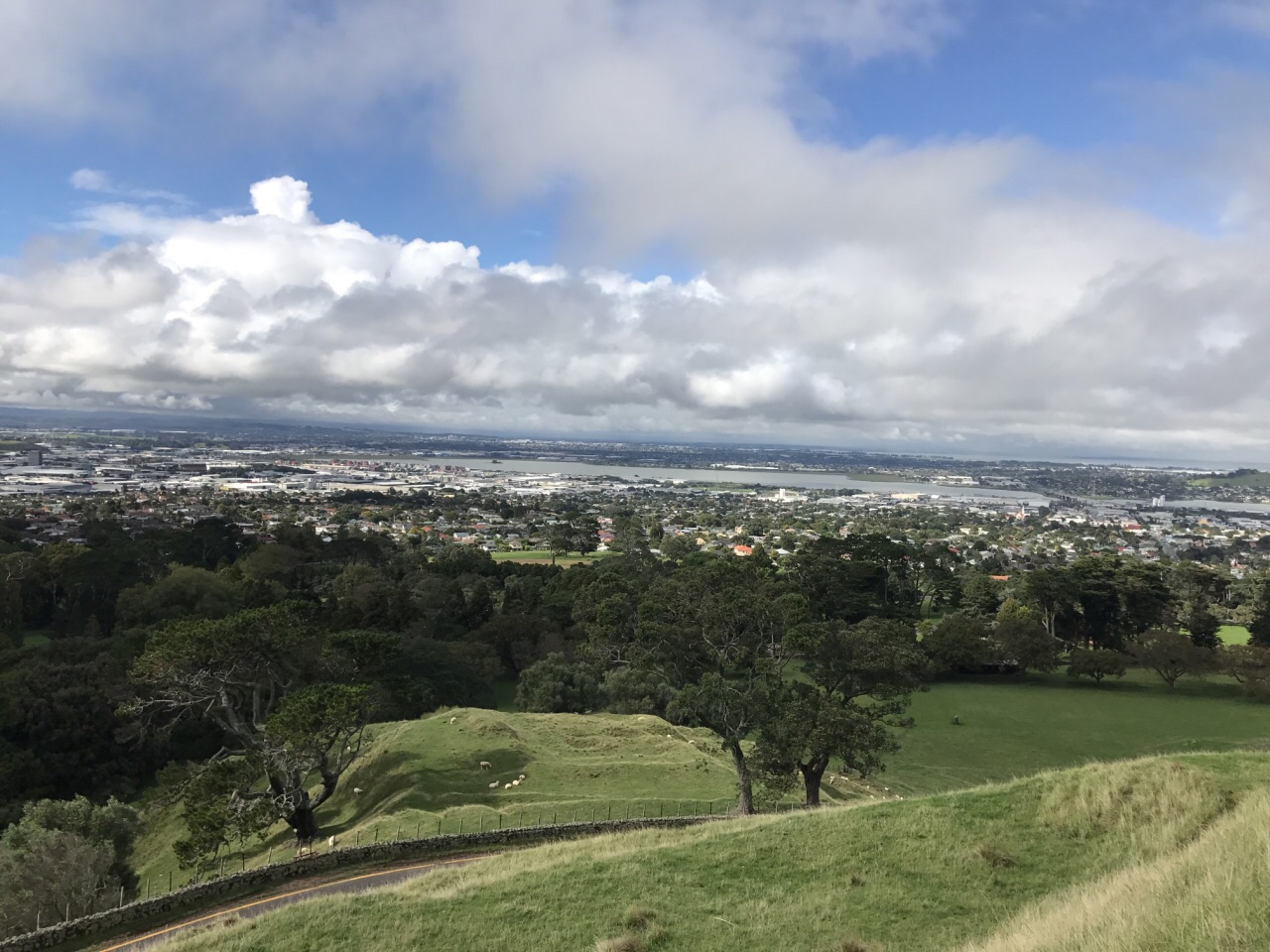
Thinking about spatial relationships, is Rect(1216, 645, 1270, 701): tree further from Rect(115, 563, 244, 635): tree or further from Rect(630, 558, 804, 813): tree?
Rect(115, 563, 244, 635): tree

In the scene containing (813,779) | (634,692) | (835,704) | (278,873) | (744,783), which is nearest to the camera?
(278,873)

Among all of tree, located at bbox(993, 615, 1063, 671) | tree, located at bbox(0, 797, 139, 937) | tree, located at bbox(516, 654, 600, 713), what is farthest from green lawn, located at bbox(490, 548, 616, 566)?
tree, located at bbox(0, 797, 139, 937)

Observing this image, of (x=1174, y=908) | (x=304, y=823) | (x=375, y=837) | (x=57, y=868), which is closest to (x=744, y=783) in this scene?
(x=375, y=837)

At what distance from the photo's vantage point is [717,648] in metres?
19.2

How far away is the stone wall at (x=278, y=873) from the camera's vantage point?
36.7ft

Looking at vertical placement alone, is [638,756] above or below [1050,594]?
below

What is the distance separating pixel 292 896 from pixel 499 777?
7898 millimetres

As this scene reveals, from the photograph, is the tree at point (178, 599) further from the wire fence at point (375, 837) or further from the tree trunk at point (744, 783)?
the tree trunk at point (744, 783)

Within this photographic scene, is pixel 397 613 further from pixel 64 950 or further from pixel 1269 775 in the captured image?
pixel 1269 775

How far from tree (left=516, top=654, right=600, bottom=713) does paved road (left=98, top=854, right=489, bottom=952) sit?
15.0 metres

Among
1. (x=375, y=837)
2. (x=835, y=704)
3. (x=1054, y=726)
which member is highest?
(x=835, y=704)

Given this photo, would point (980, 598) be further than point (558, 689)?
Yes

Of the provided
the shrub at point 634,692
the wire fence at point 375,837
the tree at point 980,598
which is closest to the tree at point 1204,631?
the tree at point 980,598

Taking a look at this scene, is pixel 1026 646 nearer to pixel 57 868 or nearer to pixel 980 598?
pixel 980 598
